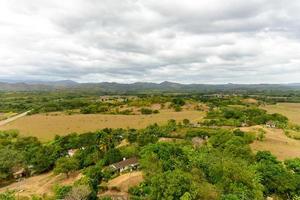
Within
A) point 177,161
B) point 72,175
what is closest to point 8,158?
point 72,175

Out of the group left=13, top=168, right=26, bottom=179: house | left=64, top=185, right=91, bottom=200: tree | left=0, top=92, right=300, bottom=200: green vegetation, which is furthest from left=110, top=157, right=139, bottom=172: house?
left=13, top=168, right=26, bottom=179: house

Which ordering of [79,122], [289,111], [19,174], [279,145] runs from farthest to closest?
[289,111], [79,122], [279,145], [19,174]

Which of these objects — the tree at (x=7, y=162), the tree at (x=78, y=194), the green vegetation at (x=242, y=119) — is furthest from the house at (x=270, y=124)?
the tree at (x=78, y=194)

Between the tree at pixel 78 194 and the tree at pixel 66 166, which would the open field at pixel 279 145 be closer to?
the tree at pixel 66 166

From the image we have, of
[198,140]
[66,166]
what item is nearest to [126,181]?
[66,166]

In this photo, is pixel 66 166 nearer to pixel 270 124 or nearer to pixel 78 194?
pixel 78 194

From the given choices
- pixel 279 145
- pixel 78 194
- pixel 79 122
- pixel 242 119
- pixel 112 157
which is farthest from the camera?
pixel 79 122
